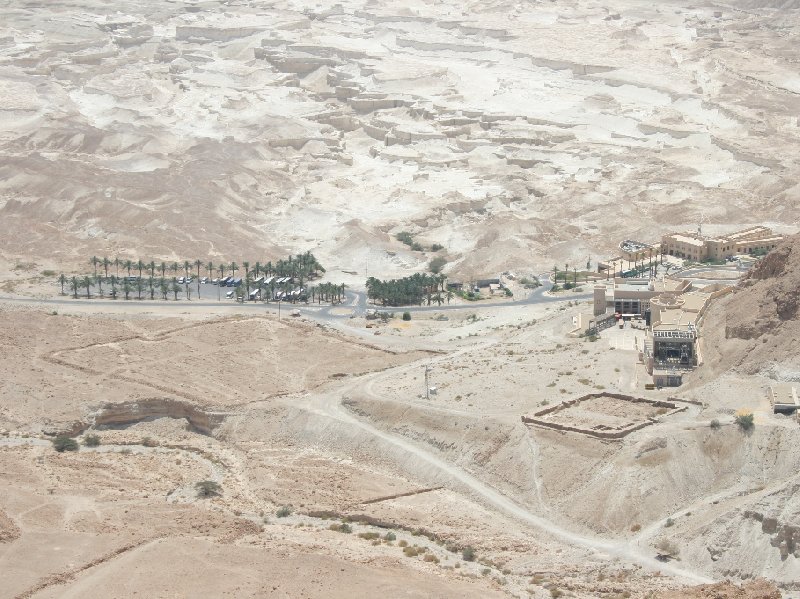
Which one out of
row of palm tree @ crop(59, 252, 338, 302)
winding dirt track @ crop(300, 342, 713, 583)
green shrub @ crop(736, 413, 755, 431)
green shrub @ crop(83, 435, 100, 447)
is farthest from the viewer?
row of palm tree @ crop(59, 252, 338, 302)

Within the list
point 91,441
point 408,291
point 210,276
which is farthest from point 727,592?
point 210,276

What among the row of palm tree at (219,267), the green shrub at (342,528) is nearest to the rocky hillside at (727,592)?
the green shrub at (342,528)

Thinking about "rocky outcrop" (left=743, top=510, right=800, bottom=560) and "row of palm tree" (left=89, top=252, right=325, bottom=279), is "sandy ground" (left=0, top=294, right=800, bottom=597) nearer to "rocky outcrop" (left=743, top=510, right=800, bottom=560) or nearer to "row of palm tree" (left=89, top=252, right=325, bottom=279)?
"rocky outcrop" (left=743, top=510, right=800, bottom=560)

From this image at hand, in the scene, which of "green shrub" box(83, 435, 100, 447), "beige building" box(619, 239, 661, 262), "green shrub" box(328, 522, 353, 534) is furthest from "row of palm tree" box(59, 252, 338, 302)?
"green shrub" box(328, 522, 353, 534)

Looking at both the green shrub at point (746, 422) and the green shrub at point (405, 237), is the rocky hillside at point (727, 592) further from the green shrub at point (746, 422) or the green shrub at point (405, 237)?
the green shrub at point (405, 237)

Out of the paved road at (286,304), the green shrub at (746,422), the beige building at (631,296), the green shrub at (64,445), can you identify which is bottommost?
the green shrub at (64,445)

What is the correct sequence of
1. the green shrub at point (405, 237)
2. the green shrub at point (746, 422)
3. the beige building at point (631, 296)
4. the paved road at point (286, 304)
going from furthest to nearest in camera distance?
the green shrub at point (405, 237) → the paved road at point (286, 304) → the beige building at point (631, 296) → the green shrub at point (746, 422)

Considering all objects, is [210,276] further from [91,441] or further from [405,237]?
[91,441]
